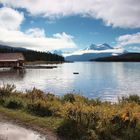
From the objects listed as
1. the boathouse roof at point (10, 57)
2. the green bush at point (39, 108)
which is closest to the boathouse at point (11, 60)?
the boathouse roof at point (10, 57)

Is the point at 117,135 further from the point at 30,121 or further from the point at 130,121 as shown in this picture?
the point at 30,121

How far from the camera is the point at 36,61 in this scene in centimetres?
19550

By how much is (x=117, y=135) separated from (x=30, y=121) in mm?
4284

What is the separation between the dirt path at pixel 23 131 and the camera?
11625 mm

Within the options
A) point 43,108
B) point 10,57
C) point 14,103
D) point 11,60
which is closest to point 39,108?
point 43,108

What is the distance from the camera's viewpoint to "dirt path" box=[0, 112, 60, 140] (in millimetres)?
11625

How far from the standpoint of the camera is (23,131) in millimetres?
12414

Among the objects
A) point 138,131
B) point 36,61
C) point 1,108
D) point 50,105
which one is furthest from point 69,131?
point 36,61

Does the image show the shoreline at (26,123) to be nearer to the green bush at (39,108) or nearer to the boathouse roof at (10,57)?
the green bush at (39,108)

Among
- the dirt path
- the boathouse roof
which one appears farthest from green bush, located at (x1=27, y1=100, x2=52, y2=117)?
the boathouse roof

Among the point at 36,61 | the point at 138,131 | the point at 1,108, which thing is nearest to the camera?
the point at 138,131

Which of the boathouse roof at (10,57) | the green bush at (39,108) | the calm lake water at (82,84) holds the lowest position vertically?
the calm lake water at (82,84)

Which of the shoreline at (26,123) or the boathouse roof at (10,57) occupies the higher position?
the boathouse roof at (10,57)

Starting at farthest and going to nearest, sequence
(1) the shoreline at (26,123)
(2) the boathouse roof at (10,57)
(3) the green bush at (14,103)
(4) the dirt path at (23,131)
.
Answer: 1. (2) the boathouse roof at (10,57)
2. (3) the green bush at (14,103)
3. (1) the shoreline at (26,123)
4. (4) the dirt path at (23,131)
